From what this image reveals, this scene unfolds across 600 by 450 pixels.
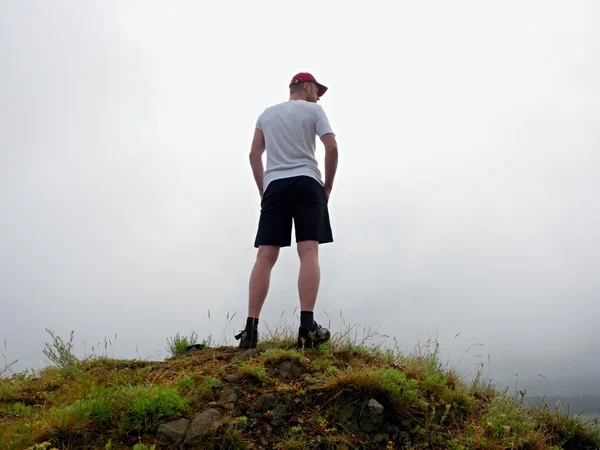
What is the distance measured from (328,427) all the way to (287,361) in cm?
83

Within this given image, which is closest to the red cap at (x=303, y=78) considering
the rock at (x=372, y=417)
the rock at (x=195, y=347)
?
the rock at (x=195, y=347)

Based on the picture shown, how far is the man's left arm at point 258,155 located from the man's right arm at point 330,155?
0.76m

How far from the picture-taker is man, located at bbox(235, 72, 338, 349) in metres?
4.58

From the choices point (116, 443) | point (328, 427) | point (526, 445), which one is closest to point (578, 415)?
point (526, 445)

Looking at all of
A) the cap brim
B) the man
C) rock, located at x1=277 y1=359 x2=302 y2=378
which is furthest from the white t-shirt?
rock, located at x1=277 y1=359 x2=302 y2=378

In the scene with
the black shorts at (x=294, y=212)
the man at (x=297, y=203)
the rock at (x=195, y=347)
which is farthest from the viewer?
the rock at (x=195, y=347)

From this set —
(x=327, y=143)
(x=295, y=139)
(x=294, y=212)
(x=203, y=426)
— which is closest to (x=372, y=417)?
(x=203, y=426)

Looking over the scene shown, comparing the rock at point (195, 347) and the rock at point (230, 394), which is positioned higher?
the rock at point (230, 394)

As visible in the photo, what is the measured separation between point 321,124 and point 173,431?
10.5ft

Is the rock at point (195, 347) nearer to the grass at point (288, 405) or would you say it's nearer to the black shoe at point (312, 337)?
the grass at point (288, 405)

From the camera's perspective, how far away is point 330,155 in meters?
4.76

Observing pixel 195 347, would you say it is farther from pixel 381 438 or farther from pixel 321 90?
pixel 321 90

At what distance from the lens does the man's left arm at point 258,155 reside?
17.0 ft

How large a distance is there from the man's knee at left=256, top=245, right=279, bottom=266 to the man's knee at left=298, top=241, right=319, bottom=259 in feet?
0.99
